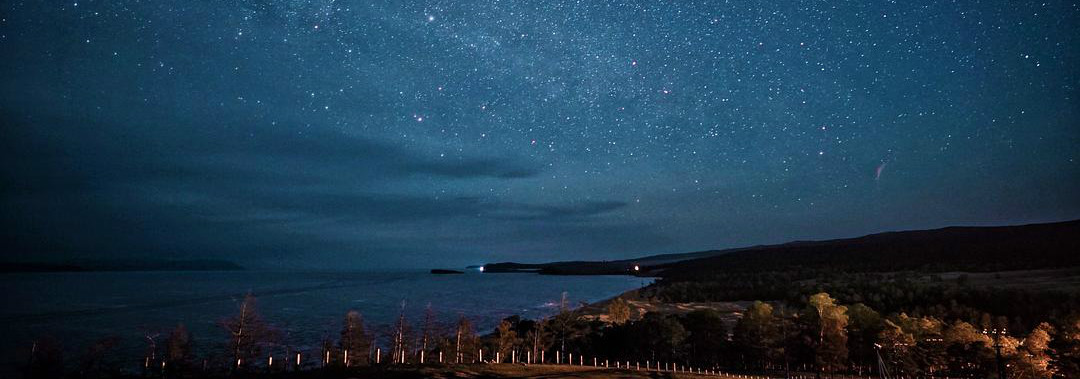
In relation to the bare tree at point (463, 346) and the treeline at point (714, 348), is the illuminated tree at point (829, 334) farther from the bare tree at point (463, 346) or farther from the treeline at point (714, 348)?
the bare tree at point (463, 346)

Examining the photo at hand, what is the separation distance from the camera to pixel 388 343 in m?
80.5

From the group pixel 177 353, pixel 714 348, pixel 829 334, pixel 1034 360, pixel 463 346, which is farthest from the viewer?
pixel 714 348

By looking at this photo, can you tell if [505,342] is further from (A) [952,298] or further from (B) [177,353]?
(A) [952,298]

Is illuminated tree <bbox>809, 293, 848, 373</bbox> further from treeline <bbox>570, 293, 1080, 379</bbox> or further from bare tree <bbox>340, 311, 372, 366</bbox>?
bare tree <bbox>340, 311, 372, 366</bbox>

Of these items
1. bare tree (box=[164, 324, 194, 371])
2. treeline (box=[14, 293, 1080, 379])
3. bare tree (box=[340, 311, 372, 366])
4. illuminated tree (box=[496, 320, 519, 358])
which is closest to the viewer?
treeline (box=[14, 293, 1080, 379])

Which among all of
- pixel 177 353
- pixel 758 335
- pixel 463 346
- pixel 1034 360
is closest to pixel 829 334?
pixel 758 335

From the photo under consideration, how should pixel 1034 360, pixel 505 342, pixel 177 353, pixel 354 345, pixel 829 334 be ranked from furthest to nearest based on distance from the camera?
pixel 505 342 < pixel 354 345 < pixel 177 353 < pixel 829 334 < pixel 1034 360

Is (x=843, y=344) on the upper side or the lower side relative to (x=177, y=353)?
upper

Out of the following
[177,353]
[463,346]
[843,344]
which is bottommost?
[463,346]

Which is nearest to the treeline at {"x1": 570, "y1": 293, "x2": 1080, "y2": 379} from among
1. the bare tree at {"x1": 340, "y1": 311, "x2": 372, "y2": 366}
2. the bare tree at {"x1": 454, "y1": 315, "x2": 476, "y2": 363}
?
the bare tree at {"x1": 454, "y1": 315, "x2": 476, "y2": 363}

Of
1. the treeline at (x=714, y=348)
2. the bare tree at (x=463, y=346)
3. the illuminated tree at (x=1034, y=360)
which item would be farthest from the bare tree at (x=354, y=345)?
the illuminated tree at (x=1034, y=360)

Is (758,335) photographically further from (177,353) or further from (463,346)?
(177,353)

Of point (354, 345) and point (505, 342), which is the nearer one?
point (354, 345)

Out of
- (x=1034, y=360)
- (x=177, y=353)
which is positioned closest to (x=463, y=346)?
(x=177, y=353)
